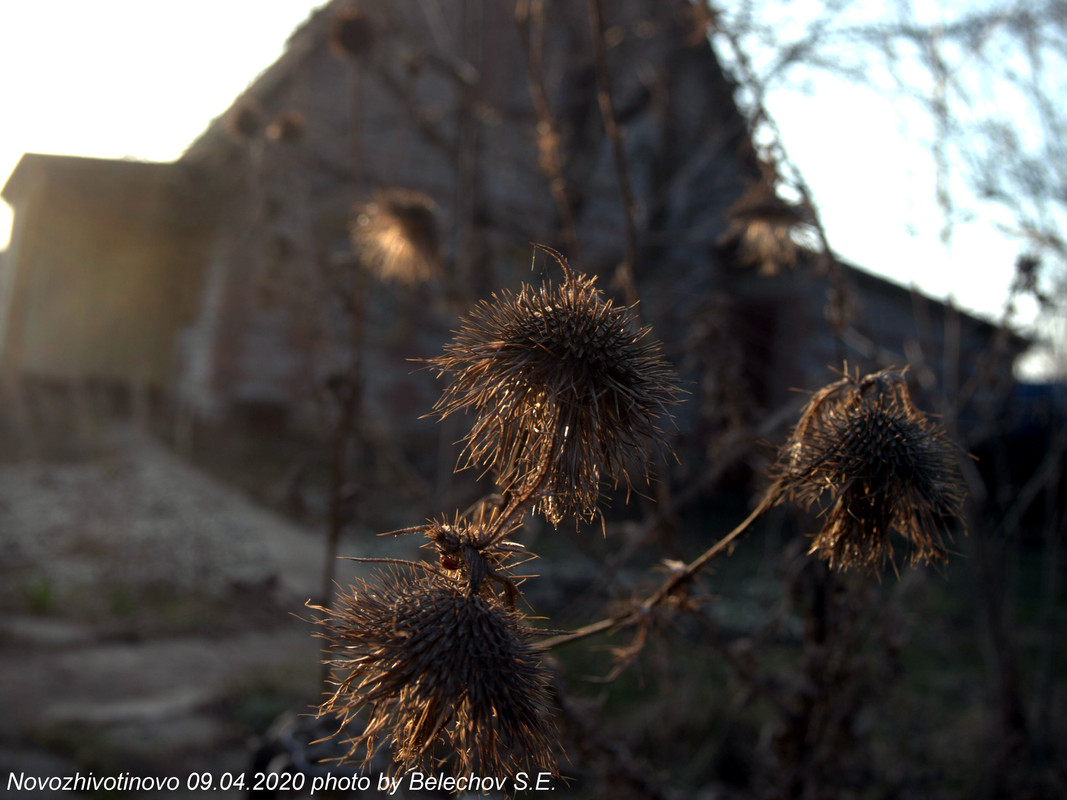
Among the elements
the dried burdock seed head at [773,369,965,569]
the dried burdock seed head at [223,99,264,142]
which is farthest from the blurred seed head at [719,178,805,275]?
the dried burdock seed head at [223,99,264,142]

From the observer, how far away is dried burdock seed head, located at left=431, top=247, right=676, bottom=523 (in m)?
1.10

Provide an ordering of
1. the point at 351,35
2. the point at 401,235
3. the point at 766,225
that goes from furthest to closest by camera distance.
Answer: the point at 351,35
the point at 401,235
the point at 766,225

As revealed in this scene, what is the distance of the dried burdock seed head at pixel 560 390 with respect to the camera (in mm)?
1102

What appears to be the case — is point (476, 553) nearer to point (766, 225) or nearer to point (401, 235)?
point (766, 225)

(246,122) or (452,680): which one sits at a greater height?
(246,122)

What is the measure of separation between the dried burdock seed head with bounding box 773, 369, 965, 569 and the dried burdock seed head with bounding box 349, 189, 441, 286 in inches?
87.0

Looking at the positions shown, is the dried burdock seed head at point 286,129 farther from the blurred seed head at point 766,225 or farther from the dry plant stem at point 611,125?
the blurred seed head at point 766,225

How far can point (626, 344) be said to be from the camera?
3.79 feet

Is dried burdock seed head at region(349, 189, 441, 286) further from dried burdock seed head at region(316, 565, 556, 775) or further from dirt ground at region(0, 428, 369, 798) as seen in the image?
dried burdock seed head at region(316, 565, 556, 775)

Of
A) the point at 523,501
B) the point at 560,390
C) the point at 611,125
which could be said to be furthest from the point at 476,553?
the point at 611,125

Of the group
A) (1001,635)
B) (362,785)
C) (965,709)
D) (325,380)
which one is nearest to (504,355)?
(362,785)

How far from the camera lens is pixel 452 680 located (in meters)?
1.04

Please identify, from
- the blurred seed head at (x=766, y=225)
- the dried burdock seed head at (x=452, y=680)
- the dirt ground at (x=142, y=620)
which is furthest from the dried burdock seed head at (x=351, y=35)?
the dried burdock seed head at (x=452, y=680)

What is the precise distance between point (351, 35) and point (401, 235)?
152 centimetres
